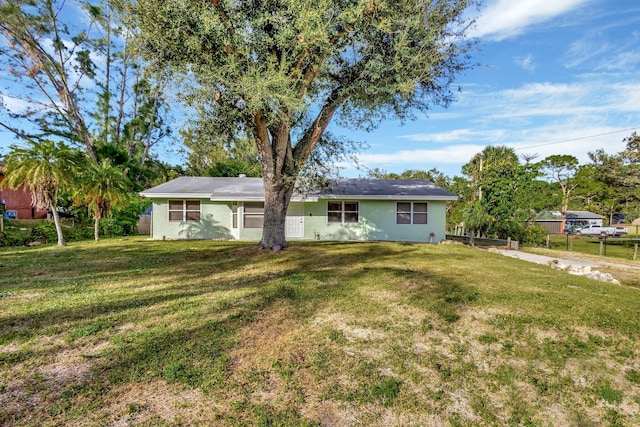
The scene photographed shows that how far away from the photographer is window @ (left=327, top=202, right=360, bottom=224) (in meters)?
16.4

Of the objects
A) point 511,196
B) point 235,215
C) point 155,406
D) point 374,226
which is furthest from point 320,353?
point 511,196

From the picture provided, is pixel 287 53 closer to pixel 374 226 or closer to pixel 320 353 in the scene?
pixel 320 353

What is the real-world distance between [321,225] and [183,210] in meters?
7.19

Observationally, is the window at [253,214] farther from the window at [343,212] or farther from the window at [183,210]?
the window at [343,212]

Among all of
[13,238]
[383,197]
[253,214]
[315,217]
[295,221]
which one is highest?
[383,197]

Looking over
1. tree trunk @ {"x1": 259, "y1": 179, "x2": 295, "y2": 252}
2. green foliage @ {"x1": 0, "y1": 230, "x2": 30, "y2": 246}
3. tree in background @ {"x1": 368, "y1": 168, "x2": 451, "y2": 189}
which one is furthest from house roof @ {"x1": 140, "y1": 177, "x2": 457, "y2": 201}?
tree in background @ {"x1": 368, "y1": 168, "x2": 451, "y2": 189}

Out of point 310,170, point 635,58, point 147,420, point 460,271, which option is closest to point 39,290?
point 147,420

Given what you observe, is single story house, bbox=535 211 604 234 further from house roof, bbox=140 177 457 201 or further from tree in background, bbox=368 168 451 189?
house roof, bbox=140 177 457 201

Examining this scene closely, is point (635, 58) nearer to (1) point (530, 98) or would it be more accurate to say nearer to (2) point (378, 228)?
(1) point (530, 98)

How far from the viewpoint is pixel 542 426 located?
8.70ft

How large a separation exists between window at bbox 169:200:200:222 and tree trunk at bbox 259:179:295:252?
22.3 ft

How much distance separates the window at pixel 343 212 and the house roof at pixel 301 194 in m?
0.68

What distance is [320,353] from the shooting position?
370 centimetres

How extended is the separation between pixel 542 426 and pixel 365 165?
9.61 m
